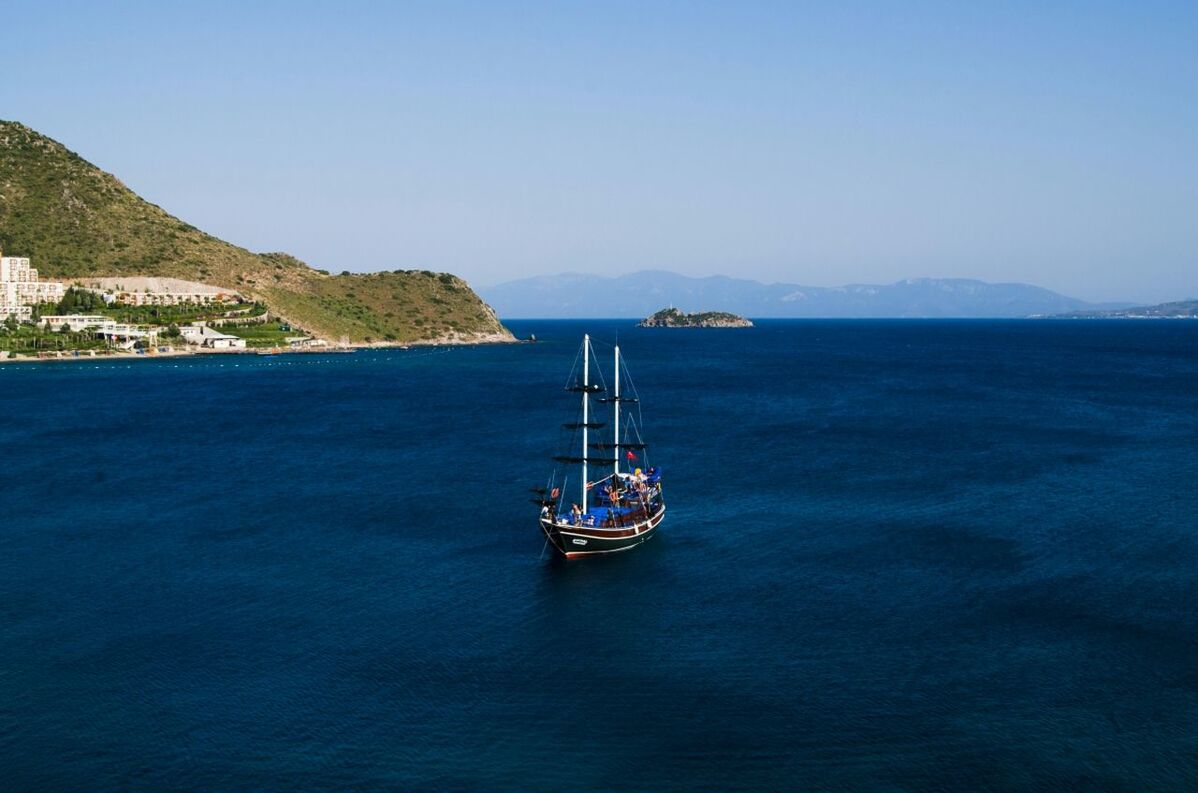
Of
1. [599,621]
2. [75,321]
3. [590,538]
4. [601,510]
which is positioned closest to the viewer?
[599,621]

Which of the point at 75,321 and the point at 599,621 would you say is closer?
the point at 599,621

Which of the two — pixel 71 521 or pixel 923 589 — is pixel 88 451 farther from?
pixel 923 589

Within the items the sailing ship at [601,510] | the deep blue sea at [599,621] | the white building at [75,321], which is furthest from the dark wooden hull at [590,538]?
the white building at [75,321]

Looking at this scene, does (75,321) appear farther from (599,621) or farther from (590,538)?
→ (599,621)

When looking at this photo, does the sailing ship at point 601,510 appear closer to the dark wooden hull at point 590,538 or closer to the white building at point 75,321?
the dark wooden hull at point 590,538

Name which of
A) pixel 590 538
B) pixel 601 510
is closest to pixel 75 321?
pixel 601 510

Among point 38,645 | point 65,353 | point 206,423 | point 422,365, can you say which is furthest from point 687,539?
point 65,353

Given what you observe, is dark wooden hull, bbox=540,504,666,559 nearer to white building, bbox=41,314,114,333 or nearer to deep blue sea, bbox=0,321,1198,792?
deep blue sea, bbox=0,321,1198,792
